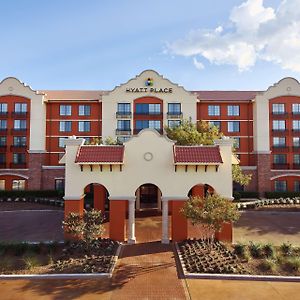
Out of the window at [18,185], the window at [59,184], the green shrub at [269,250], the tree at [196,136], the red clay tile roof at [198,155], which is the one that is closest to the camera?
the green shrub at [269,250]

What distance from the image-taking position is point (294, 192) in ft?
150

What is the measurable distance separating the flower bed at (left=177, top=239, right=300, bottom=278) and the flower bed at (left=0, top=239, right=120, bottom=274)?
15.1 feet

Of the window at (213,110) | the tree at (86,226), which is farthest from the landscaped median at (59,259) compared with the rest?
the window at (213,110)

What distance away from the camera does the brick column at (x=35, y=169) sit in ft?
157

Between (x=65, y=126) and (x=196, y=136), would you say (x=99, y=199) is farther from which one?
(x=65, y=126)

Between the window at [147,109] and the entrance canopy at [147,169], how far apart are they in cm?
2614

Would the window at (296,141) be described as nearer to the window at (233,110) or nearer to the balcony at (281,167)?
the balcony at (281,167)

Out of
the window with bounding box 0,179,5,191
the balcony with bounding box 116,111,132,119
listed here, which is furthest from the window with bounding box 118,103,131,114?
the window with bounding box 0,179,5,191

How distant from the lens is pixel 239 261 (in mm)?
18641

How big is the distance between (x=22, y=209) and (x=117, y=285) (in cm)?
2711

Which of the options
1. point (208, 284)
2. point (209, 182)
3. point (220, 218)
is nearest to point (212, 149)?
point (209, 182)

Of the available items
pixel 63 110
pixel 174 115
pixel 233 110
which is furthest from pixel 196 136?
pixel 63 110

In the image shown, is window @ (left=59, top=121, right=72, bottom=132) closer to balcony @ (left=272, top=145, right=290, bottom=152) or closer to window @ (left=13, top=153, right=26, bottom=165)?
window @ (left=13, top=153, right=26, bottom=165)

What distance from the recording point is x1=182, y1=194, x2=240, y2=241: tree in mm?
19656
